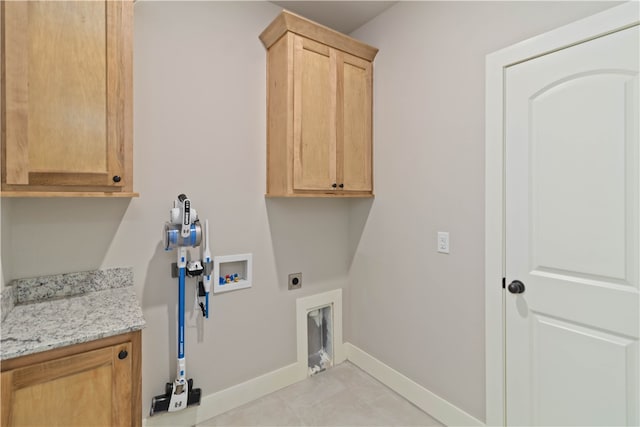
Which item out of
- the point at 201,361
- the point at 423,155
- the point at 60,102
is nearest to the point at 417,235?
the point at 423,155

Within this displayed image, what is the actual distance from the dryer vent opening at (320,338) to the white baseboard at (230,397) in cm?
19

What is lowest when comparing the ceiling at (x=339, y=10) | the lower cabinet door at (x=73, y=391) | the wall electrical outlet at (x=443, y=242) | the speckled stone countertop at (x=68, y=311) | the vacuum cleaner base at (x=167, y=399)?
the vacuum cleaner base at (x=167, y=399)

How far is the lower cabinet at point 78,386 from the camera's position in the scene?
3.26 ft

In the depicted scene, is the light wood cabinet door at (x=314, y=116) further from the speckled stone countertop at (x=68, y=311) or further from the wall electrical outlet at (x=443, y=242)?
the speckled stone countertop at (x=68, y=311)

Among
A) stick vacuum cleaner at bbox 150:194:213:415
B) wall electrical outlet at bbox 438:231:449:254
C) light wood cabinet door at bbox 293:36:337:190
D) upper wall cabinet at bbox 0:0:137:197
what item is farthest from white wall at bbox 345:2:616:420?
upper wall cabinet at bbox 0:0:137:197

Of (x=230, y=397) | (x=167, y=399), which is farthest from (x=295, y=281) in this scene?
(x=167, y=399)

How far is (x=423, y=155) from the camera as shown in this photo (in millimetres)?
2002

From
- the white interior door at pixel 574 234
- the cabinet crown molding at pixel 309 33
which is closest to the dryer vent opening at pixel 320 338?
the white interior door at pixel 574 234

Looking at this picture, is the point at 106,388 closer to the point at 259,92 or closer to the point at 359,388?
the point at 359,388

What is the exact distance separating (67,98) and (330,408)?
7.21 feet

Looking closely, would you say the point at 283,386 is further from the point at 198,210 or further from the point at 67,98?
the point at 67,98

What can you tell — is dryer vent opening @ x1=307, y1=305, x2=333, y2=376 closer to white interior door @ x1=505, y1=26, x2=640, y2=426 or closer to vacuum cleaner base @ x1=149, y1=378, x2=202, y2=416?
vacuum cleaner base @ x1=149, y1=378, x2=202, y2=416

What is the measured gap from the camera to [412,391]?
208 cm

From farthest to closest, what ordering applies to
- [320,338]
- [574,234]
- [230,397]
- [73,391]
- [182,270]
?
[320,338]
[230,397]
[182,270]
[574,234]
[73,391]
